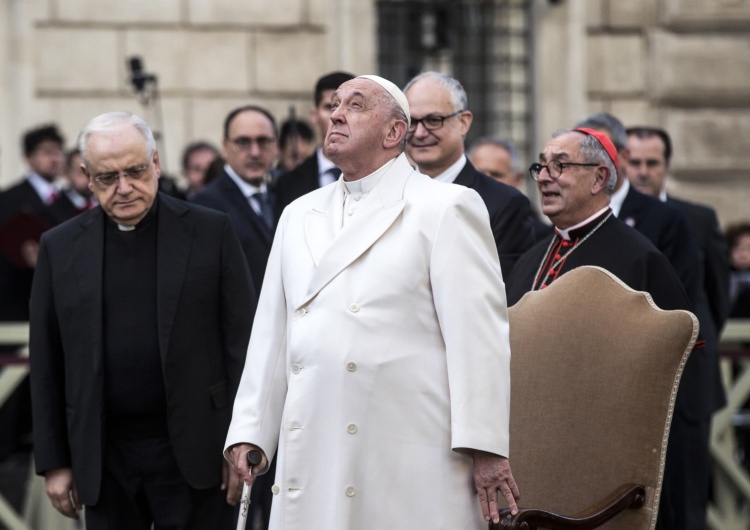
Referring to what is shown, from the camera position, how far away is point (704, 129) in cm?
1362

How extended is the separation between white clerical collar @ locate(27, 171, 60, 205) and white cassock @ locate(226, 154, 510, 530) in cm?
544

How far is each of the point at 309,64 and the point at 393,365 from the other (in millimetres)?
8246

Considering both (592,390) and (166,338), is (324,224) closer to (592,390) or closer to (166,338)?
(166,338)

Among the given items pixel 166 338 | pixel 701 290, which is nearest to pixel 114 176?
pixel 166 338

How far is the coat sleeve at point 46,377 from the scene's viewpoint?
223 inches

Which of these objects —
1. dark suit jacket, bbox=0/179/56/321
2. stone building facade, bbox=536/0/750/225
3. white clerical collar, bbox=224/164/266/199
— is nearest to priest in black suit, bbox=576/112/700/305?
white clerical collar, bbox=224/164/266/199

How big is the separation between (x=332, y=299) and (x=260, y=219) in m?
2.83

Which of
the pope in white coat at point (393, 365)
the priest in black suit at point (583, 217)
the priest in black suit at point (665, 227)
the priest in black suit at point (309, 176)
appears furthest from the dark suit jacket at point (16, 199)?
the pope in white coat at point (393, 365)

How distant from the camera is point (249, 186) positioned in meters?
7.71

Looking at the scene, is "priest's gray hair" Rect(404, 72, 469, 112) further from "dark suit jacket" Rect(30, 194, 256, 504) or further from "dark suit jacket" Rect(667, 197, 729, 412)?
"dark suit jacket" Rect(667, 197, 729, 412)

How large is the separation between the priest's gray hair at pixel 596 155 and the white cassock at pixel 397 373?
1445mm

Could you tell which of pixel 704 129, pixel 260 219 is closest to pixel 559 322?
pixel 260 219

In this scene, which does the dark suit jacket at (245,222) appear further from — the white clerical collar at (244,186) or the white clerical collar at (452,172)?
the white clerical collar at (452,172)

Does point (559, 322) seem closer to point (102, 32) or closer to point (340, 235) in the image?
point (340, 235)
